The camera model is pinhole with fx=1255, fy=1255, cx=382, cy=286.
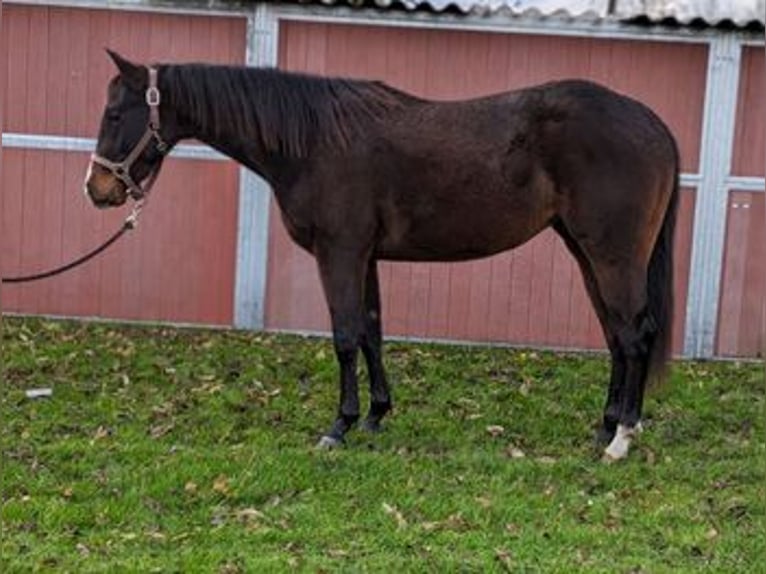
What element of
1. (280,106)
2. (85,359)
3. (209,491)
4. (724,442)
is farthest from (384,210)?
(85,359)

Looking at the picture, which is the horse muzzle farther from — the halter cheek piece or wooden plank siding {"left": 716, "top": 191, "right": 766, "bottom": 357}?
wooden plank siding {"left": 716, "top": 191, "right": 766, "bottom": 357}

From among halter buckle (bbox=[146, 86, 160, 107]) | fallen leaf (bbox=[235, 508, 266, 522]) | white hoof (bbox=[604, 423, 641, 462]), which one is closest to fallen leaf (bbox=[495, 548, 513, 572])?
fallen leaf (bbox=[235, 508, 266, 522])

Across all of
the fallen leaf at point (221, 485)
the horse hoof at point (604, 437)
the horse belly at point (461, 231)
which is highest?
the horse belly at point (461, 231)

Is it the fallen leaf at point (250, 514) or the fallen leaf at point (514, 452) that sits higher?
the fallen leaf at point (514, 452)

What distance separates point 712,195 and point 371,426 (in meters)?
3.79

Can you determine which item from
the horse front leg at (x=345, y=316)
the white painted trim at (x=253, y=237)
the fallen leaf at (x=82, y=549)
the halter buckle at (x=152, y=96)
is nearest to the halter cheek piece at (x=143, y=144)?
the halter buckle at (x=152, y=96)

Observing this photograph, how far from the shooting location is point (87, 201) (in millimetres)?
9227

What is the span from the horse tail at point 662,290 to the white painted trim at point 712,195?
2.91 meters

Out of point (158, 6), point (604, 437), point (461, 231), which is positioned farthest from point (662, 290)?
point (158, 6)

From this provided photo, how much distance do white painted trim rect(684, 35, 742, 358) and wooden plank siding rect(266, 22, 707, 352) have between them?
8 cm

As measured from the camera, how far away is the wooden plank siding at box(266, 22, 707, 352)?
8.97 m

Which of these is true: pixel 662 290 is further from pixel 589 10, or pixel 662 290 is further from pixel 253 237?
pixel 253 237

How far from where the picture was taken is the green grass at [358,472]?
455cm

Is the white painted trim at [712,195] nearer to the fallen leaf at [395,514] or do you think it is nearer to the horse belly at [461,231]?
the horse belly at [461,231]
